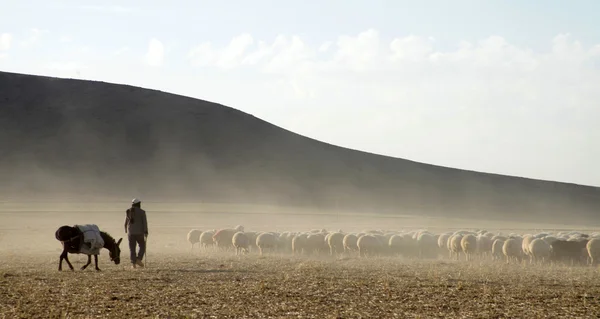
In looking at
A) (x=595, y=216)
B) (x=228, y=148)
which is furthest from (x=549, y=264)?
(x=228, y=148)

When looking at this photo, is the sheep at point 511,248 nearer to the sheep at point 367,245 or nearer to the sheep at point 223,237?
the sheep at point 367,245

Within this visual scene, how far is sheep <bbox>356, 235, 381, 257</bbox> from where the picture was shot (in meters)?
28.5

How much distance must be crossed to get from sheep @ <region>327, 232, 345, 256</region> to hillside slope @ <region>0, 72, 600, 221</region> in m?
41.5

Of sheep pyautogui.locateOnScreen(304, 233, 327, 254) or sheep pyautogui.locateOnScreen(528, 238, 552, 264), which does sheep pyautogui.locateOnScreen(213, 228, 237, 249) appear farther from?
sheep pyautogui.locateOnScreen(528, 238, 552, 264)

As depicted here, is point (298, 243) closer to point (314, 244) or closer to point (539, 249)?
point (314, 244)

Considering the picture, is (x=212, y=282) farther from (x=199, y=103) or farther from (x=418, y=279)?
(x=199, y=103)

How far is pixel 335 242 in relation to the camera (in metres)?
29.9

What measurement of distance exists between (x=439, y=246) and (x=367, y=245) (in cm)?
381

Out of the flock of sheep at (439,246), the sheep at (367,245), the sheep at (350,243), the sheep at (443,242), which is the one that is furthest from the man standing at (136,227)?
→ the sheep at (443,242)

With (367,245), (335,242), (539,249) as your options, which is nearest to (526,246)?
(539,249)

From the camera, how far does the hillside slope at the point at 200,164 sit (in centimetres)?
7431

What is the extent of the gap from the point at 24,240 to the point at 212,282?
25.3 metres

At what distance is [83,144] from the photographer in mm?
82312

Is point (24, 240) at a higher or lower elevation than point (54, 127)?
lower
